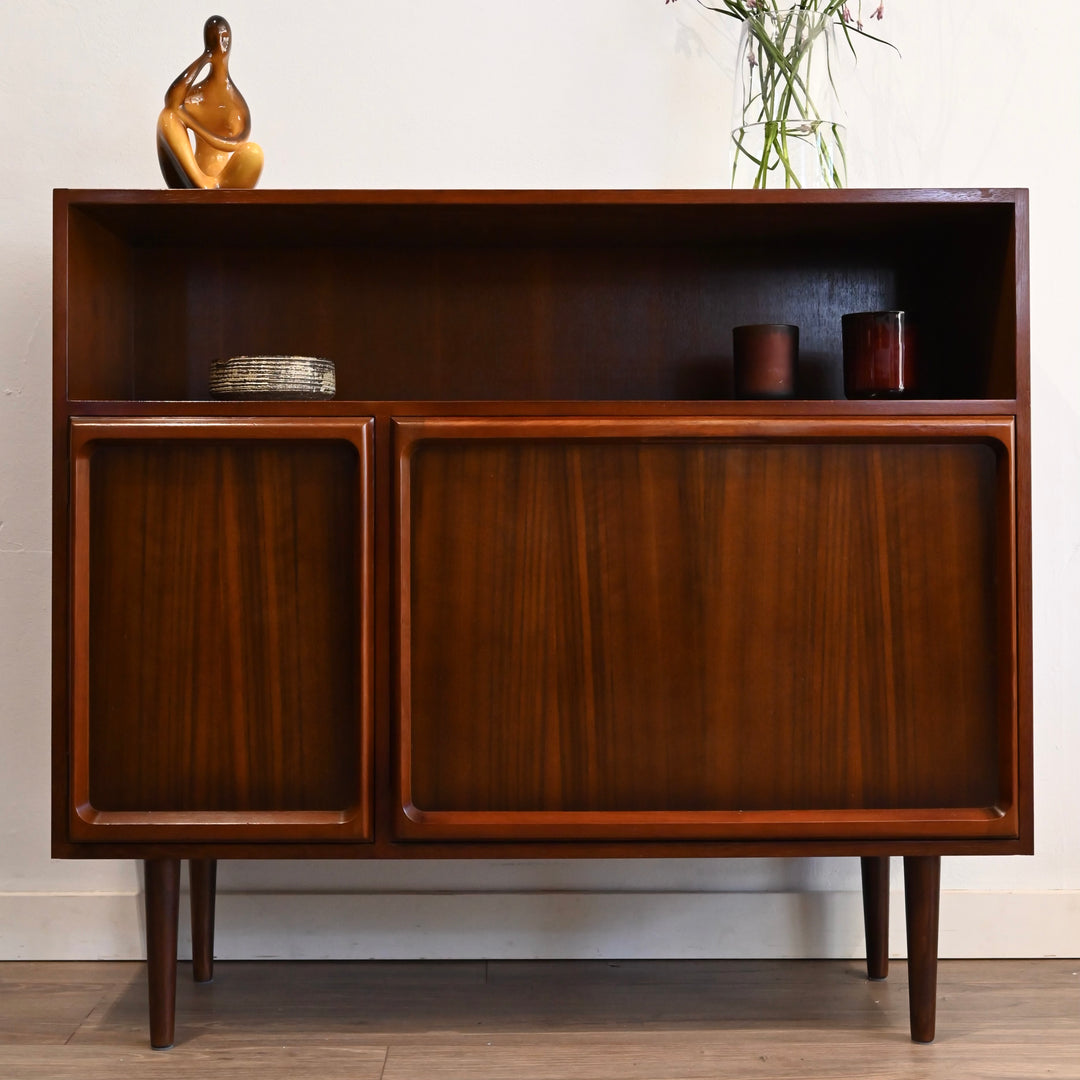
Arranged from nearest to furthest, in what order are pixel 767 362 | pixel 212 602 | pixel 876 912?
1. pixel 212 602
2. pixel 767 362
3. pixel 876 912

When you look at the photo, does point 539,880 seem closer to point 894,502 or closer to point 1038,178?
point 894,502

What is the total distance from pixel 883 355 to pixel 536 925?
0.82 m

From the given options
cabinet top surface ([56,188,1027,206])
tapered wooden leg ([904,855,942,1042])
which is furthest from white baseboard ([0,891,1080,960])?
cabinet top surface ([56,188,1027,206])

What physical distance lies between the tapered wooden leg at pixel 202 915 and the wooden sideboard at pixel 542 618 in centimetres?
22

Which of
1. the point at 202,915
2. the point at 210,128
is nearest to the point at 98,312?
the point at 210,128

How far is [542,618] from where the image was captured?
40.9 inches

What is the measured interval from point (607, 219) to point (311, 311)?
39 centimetres

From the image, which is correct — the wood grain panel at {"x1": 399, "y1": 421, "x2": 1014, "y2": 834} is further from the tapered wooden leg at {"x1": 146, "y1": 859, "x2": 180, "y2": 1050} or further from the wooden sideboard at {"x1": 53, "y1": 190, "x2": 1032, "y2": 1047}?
the tapered wooden leg at {"x1": 146, "y1": 859, "x2": 180, "y2": 1050}

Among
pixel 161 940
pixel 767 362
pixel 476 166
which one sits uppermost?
pixel 476 166

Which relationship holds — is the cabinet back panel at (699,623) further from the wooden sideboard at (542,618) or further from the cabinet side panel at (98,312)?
the cabinet side panel at (98,312)

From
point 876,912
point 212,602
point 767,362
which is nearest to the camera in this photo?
point 212,602

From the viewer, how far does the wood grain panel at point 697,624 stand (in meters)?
1.04

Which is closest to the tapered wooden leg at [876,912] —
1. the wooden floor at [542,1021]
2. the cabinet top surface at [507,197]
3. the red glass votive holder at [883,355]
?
the wooden floor at [542,1021]

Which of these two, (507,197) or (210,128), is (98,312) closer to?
(210,128)
